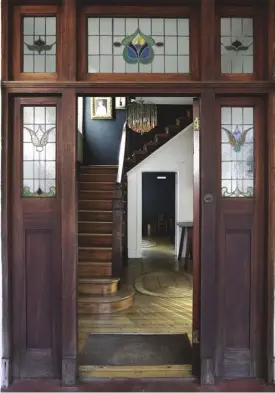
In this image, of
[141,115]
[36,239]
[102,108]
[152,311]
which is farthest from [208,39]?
[102,108]

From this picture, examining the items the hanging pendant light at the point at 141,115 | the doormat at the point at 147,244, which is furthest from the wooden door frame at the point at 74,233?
the doormat at the point at 147,244

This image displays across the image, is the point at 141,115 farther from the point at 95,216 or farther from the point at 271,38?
the point at 271,38

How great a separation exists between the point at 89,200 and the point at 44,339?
11.4 feet

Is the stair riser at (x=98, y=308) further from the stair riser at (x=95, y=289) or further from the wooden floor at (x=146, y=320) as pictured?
the stair riser at (x=95, y=289)

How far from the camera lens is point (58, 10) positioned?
248 centimetres

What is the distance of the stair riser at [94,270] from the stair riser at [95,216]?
1018mm

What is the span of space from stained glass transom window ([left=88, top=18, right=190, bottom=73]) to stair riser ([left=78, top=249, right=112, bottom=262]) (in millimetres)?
2888

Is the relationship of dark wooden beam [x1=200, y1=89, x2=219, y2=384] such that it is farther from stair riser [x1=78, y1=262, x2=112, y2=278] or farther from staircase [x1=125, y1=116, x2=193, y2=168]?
staircase [x1=125, y1=116, x2=193, y2=168]

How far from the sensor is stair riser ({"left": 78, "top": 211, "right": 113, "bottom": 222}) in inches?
217

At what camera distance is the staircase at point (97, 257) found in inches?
167

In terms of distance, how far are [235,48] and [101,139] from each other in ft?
18.4

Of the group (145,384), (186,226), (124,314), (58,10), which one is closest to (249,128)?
(58,10)

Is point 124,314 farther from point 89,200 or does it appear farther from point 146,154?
point 146,154

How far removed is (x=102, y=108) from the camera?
304 inches
